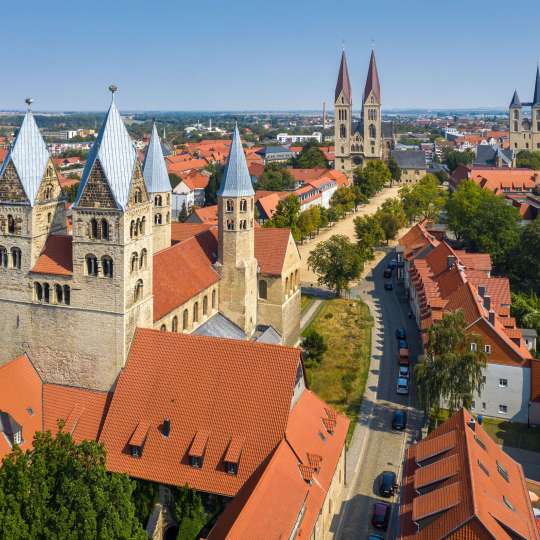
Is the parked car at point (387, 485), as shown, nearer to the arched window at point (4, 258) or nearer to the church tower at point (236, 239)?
the church tower at point (236, 239)

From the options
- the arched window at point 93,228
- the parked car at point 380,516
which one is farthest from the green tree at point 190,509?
the arched window at point 93,228

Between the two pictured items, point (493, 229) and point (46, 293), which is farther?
point (493, 229)

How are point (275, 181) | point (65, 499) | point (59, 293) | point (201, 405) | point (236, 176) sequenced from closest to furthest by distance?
point (65, 499) → point (201, 405) → point (59, 293) → point (236, 176) → point (275, 181)

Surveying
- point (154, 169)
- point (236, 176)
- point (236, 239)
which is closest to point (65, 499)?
point (236, 239)

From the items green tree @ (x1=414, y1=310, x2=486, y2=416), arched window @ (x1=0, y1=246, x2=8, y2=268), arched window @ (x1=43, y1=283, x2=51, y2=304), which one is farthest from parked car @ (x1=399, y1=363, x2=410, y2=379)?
arched window @ (x1=0, y1=246, x2=8, y2=268)

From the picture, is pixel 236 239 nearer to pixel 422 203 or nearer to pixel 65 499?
pixel 65 499

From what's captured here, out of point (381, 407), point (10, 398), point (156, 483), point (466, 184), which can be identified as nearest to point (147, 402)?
point (156, 483)

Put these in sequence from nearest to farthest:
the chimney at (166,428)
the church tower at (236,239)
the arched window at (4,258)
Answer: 1. the chimney at (166,428)
2. the arched window at (4,258)
3. the church tower at (236,239)
